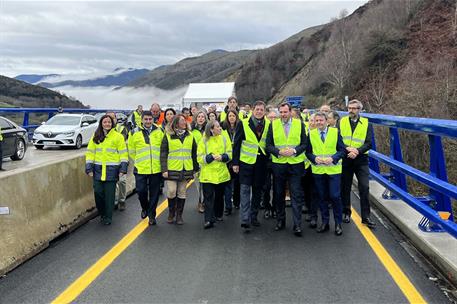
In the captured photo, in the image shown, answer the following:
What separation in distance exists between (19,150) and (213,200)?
1015 centimetres

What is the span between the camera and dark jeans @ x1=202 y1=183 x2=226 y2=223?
6852 millimetres

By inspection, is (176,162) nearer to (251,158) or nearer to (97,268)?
(251,158)

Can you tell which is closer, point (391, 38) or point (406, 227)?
point (406, 227)

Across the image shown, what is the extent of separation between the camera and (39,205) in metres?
5.89

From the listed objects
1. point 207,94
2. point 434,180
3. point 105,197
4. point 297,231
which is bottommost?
point 297,231

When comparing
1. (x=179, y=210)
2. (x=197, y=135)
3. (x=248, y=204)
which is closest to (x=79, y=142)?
(x=197, y=135)

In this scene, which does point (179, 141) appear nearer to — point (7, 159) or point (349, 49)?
point (7, 159)

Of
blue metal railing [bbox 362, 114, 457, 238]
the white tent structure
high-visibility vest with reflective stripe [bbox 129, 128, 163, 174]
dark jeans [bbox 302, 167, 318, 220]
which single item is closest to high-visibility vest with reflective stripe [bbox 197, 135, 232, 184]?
high-visibility vest with reflective stripe [bbox 129, 128, 163, 174]

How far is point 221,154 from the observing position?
22.9 feet

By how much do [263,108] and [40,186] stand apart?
3.40 m

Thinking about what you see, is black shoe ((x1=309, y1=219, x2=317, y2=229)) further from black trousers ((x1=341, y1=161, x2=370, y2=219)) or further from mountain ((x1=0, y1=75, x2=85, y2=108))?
mountain ((x1=0, y1=75, x2=85, y2=108))

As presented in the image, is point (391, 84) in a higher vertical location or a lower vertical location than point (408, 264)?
higher

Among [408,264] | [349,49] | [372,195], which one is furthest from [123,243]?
[349,49]

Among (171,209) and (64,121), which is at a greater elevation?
(64,121)
